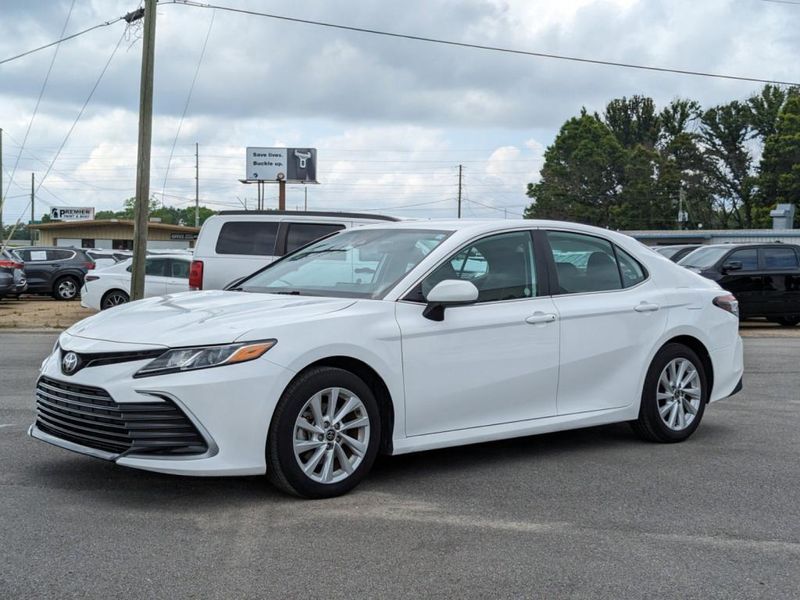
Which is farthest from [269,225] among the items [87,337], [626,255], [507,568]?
[507,568]

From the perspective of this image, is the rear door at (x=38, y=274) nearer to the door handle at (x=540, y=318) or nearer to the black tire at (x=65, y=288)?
the black tire at (x=65, y=288)

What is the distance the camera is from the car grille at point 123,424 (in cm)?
495

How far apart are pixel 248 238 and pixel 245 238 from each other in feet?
0.13

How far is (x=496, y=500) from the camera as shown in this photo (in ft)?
17.7

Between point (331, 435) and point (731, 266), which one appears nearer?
point (331, 435)

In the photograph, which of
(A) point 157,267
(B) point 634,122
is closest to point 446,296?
(A) point 157,267

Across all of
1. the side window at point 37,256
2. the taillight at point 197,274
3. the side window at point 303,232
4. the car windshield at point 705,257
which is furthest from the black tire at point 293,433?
the side window at point 37,256

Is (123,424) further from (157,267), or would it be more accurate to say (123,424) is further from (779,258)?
(779,258)

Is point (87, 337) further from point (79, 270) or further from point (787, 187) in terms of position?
point (787, 187)

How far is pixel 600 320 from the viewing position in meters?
6.59

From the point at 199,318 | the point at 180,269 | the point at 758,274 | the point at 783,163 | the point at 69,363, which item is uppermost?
the point at 783,163

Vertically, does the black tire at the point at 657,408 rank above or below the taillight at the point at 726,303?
below

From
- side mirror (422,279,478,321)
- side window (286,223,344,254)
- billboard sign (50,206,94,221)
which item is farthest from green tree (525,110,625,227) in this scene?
side mirror (422,279,478,321)

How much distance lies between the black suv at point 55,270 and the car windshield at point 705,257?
16.5 m
